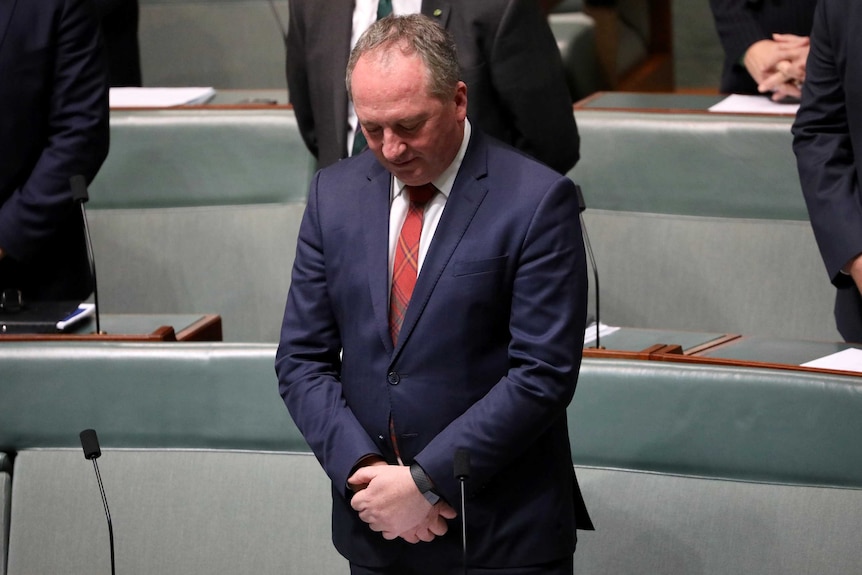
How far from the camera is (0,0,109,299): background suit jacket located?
235cm

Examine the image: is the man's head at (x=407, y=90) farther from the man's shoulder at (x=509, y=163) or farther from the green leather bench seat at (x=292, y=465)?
the green leather bench seat at (x=292, y=465)

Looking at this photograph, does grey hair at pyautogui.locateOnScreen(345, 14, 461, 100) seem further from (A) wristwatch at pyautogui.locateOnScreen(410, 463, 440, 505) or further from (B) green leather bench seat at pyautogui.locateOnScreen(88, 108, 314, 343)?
(B) green leather bench seat at pyautogui.locateOnScreen(88, 108, 314, 343)

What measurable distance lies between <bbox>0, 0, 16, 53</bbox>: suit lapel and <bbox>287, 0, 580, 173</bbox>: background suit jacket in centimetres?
51

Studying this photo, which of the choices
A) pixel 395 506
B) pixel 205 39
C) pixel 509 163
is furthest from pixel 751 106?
pixel 205 39

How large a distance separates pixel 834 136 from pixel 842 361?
0.35 meters

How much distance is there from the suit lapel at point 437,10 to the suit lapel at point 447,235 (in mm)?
800

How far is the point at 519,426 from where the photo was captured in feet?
4.81

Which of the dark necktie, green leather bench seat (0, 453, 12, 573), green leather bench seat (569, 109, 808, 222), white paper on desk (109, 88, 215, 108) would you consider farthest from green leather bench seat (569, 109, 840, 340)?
green leather bench seat (0, 453, 12, 573)

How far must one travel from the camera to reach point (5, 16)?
234 centimetres

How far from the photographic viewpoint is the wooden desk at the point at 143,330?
7.38 feet

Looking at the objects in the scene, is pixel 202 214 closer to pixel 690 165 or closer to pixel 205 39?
pixel 690 165

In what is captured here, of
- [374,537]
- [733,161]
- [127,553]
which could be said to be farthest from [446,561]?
[733,161]

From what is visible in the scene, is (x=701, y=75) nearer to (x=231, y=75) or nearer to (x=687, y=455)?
(x=231, y=75)

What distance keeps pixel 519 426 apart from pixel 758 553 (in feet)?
2.11
